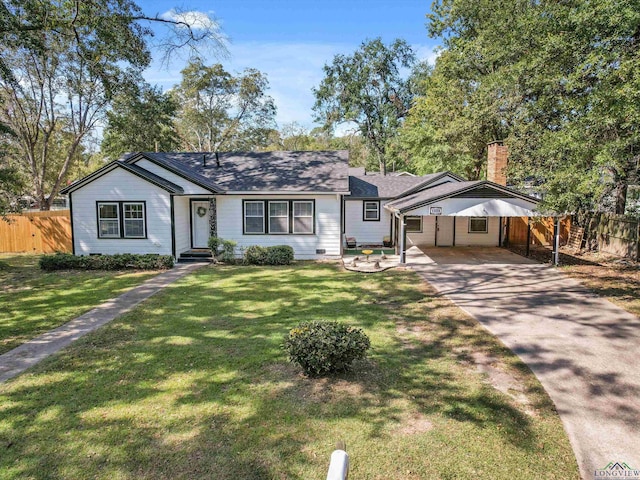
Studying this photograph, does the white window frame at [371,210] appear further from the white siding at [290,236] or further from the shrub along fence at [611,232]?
the shrub along fence at [611,232]

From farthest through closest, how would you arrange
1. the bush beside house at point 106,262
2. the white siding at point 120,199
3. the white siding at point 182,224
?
the white siding at point 182,224 → the white siding at point 120,199 → the bush beside house at point 106,262

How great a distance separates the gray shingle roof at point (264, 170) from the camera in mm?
16188

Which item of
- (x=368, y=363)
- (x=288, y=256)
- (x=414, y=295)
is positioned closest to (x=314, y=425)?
(x=368, y=363)

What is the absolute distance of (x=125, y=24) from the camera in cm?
1112

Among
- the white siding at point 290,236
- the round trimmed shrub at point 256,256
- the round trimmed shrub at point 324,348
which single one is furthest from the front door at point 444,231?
the round trimmed shrub at point 324,348

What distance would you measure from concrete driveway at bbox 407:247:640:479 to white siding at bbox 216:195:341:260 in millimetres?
3803

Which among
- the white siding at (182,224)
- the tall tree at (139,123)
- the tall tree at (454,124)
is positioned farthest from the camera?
the tall tree at (139,123)

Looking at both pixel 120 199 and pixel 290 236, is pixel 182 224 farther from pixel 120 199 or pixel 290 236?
pixel 290 236

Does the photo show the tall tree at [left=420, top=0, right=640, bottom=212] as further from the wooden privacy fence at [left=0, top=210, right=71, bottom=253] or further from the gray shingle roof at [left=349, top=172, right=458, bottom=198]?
the wooden privacy fence at [left=0, top=210, right=71, bottom=253]

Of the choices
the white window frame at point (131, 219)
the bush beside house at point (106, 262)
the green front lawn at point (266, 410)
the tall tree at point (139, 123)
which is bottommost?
the green front lawn at point (266, 410)

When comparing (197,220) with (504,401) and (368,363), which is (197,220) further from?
(504,401)

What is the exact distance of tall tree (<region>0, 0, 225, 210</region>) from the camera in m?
10.0

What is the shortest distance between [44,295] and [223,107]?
3359cm

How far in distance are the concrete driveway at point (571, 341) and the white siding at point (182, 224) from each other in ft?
31.1
